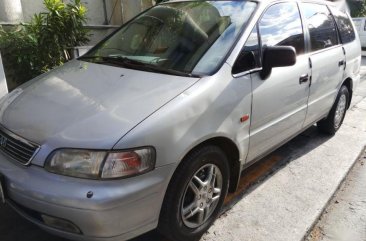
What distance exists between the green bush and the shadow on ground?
305 centimetres

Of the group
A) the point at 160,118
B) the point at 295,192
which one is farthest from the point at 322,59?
the point at 160,118

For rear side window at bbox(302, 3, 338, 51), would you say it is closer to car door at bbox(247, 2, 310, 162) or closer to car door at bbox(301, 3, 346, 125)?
car door at bbox(301, 3, 346, 125)

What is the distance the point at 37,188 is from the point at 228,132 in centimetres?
129

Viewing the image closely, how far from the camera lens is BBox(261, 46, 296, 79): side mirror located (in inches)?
112

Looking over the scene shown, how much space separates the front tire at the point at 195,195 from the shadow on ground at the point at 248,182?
0.98ft

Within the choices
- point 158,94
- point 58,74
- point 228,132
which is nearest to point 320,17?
point 228,132

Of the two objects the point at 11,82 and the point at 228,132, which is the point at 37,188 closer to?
the point at 228,132

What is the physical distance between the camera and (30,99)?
103 inches

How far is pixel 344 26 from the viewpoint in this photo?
15.3 ft

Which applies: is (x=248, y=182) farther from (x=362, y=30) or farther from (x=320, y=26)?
(x=362, y=30)

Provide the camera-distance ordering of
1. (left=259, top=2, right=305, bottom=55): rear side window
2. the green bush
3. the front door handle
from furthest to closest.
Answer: the green bush → the front door handle → (left=259, top=2, right=305, bottom=55): rear side window

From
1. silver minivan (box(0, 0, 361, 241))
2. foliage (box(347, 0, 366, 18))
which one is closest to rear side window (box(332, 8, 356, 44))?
silver minivan (box(0, 0, 361, 241))

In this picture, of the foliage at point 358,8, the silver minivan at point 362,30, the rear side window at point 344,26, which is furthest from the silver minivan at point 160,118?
the foliage at point 358,8

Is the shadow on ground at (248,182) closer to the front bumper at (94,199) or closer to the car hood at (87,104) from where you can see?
the front bumper at (94,199)
